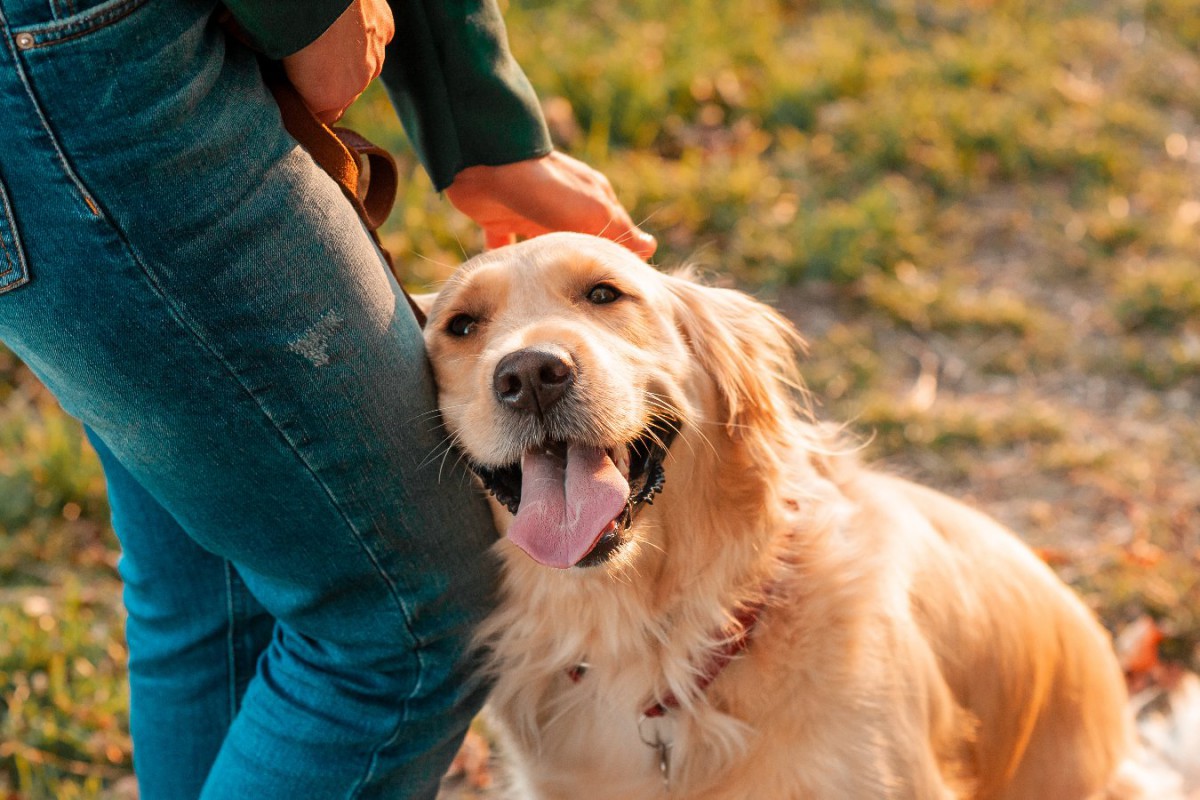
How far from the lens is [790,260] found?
4.67 metres

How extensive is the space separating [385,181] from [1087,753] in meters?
1.87

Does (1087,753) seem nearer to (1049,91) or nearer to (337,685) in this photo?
(337,685)

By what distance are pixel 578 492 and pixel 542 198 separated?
58 cm

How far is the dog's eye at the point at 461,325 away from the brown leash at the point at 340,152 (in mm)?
254

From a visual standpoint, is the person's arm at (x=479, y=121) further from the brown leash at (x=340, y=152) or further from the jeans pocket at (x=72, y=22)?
the jeans pocket at (x=72, y=22)

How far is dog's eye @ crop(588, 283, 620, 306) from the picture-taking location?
212 cm

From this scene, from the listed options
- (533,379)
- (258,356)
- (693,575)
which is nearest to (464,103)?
(533,379)

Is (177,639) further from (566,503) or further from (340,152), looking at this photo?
(340,152)

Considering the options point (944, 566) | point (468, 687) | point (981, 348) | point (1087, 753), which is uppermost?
point (468, 687)

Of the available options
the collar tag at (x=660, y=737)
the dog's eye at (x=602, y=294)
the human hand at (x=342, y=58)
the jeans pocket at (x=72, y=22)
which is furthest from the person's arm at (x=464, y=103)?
the collar tag at (x=660, y=737)

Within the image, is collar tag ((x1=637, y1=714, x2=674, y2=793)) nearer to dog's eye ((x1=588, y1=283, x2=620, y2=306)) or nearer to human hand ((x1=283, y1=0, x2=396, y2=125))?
dog's eye ((x1=588, y1=283, x2=620, y2=306))

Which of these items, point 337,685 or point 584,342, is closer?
point 337,685

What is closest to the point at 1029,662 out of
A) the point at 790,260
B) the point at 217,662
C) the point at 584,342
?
the point at 584,342

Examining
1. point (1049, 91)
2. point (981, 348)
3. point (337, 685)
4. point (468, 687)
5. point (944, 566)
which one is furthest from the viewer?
point (1049, 91)
